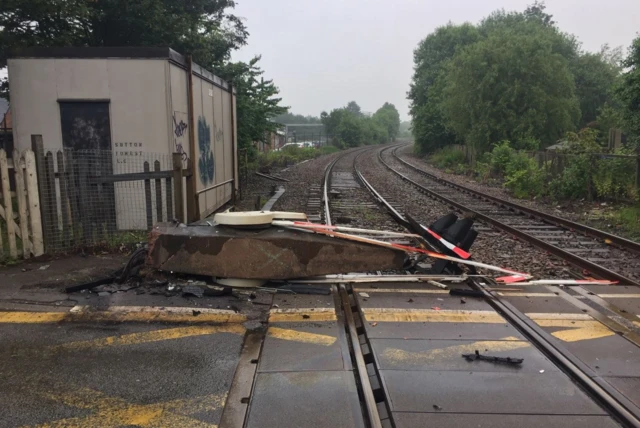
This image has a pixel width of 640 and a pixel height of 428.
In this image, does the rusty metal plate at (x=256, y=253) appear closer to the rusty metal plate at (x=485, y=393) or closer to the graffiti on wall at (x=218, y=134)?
the rusty metal plate at (x=485, y=393)

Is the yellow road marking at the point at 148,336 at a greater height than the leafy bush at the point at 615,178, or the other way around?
the leafy bush at the point at 615,178

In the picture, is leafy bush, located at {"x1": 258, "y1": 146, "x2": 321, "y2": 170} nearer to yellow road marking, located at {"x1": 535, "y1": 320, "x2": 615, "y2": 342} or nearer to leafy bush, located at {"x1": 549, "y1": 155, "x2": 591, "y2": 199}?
leafy bush, located at {"x1": 549, "y1": 155, "x2": 591, "y2": 199}

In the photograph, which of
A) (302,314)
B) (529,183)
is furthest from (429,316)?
(529,183)

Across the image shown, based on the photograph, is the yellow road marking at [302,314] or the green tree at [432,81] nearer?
the yellow road marking at [302,314]

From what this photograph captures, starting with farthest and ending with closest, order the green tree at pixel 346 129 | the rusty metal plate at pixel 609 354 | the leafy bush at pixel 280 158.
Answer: the green tree at pixel 346 129 < the leafy bush at pixel 280 158 < the rusty metal plate at pixel 609 354

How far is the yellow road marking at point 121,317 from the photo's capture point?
16.6ft

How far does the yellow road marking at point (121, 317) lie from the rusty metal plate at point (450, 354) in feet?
5.14

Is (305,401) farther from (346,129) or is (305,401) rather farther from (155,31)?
(346,129)

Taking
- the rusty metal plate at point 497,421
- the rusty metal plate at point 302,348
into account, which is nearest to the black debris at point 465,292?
the rusty metal plate at point 302,348

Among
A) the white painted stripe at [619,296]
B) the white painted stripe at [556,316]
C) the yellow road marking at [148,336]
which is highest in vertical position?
the yellow road marking at [148,336]

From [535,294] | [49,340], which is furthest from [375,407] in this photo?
[535,294]

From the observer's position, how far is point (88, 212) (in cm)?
781

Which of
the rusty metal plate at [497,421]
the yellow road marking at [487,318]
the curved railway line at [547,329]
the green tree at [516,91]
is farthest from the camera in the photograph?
the green tree at [516,91]

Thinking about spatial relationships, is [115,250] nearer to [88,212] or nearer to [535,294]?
[88,212]
